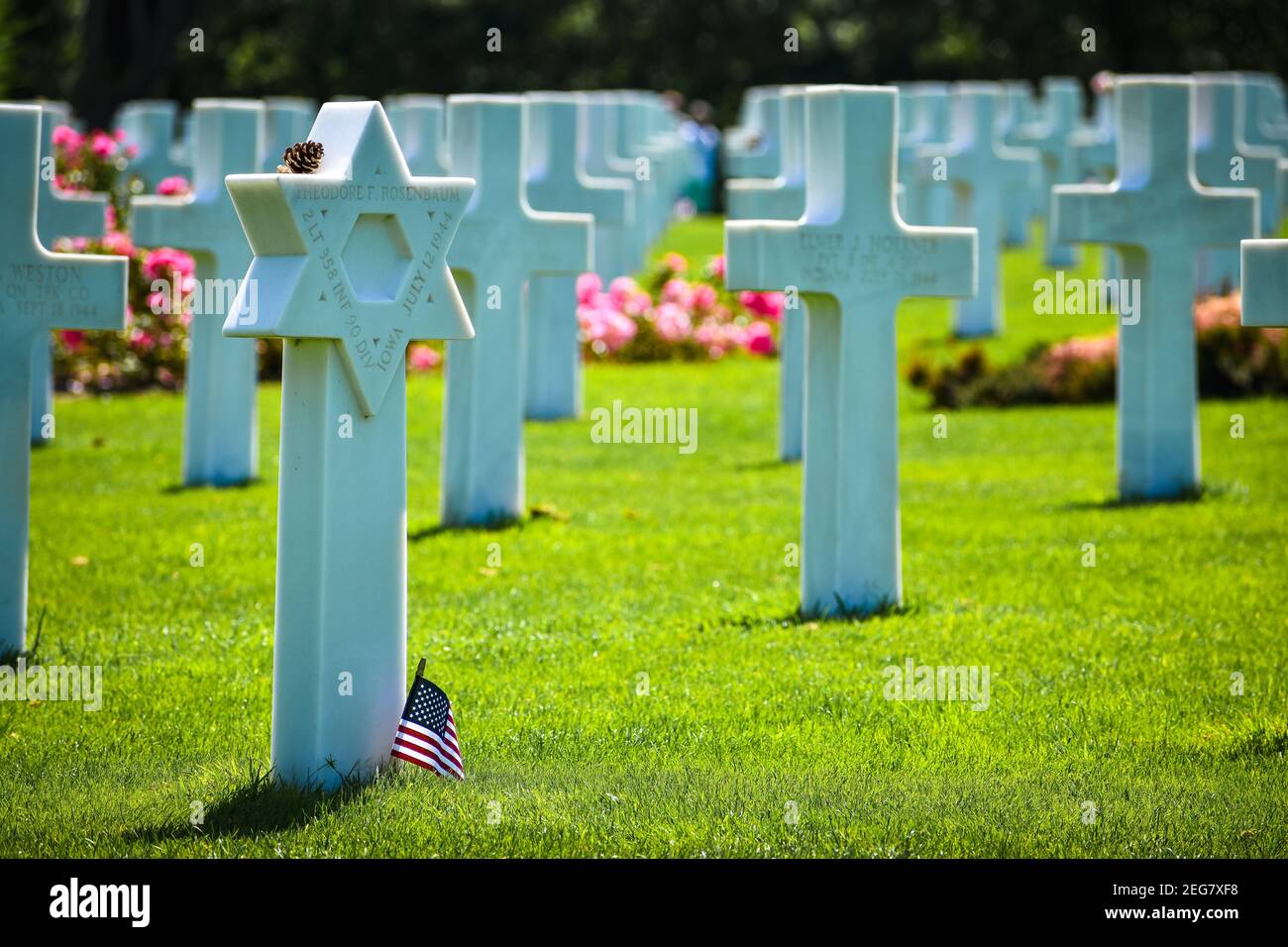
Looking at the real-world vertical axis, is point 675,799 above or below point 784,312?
below

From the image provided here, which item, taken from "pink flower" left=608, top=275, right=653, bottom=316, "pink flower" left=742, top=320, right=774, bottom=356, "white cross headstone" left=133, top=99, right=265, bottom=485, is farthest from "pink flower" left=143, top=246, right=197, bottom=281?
"pink flower" left=742, top=320, right=774, bottom=356

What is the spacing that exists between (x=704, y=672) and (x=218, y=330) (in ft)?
16.7

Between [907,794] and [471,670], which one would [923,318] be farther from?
[907,794]

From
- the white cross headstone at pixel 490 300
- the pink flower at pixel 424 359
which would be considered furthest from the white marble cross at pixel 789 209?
the pink flower at pixel 424 359

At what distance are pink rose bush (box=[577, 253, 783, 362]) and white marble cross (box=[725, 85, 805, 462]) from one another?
A: 5.36 m

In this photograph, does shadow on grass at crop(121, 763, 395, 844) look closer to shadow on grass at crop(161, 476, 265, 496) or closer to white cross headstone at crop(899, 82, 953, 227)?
shadow on grass at crop(161, 476, 265, 496)

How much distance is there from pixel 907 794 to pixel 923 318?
13.9 m

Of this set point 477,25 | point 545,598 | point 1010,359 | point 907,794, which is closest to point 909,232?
point 545,598

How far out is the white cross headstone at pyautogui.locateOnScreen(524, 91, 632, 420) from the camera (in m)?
11.8

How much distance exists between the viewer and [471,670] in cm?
692

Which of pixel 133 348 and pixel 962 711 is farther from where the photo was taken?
pixel 133 348

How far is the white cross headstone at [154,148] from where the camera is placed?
17913mm

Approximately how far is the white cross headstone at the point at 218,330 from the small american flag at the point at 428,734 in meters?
5.81
